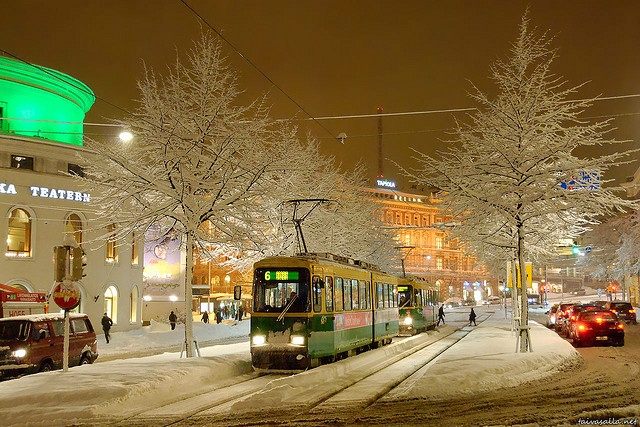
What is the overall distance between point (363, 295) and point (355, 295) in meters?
1.28

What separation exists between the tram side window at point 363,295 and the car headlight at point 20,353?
422 inches

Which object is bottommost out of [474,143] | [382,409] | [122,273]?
[382,409]

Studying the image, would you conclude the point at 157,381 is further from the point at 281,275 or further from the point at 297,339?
the point at 281,275

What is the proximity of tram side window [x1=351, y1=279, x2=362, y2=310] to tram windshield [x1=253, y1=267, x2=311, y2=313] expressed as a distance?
3924 millimetres

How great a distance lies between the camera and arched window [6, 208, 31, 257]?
119ft

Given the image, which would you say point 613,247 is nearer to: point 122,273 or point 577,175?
point 122,273

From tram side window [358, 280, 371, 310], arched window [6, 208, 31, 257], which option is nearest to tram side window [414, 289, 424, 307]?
tram side window [358, 280, 371, 310]

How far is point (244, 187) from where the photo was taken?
20531 millimetres

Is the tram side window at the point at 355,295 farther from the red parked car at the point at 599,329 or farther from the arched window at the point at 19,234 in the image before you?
the arched window at the point at 19,234

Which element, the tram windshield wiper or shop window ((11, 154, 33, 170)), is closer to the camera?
the tram windshield wiper

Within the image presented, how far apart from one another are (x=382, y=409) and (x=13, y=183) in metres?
29.5

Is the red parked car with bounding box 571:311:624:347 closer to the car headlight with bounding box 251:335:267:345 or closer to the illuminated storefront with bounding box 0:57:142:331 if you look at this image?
the car headlight with bounding box 251:335:267:345

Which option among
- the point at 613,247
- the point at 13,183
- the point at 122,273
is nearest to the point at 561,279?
the point at 613,247

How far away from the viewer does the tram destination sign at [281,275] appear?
63.0 feet
